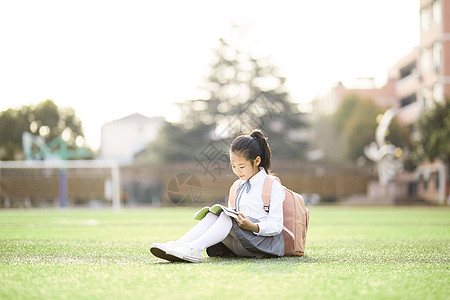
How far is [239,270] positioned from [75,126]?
32724mm

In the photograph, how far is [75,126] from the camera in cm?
3528

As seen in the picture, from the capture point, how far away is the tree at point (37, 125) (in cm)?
3014

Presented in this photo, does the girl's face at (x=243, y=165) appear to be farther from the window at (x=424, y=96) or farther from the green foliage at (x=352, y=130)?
the green foliage at (x=352, y=130)

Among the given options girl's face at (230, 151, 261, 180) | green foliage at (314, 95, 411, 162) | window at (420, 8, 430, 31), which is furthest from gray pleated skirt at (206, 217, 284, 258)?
green foliage at (314, 95, 411, 162)

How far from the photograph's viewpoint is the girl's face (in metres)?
4.48

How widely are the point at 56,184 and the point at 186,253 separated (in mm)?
25032

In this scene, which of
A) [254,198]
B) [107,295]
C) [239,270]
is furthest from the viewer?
[254,198]

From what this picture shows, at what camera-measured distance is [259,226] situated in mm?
4324

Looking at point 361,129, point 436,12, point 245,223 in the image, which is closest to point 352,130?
point 361,129

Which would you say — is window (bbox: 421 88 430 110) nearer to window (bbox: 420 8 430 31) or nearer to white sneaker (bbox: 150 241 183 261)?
window (bbox: 420 8 430 31)

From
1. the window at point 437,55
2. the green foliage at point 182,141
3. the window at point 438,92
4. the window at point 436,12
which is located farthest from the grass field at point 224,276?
the green foliage at point 182,141

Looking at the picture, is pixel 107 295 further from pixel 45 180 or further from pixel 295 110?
pixel 295 110

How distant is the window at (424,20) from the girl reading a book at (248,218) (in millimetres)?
30965

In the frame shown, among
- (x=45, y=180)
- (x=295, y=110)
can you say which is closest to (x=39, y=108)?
(x=45, y=180)
